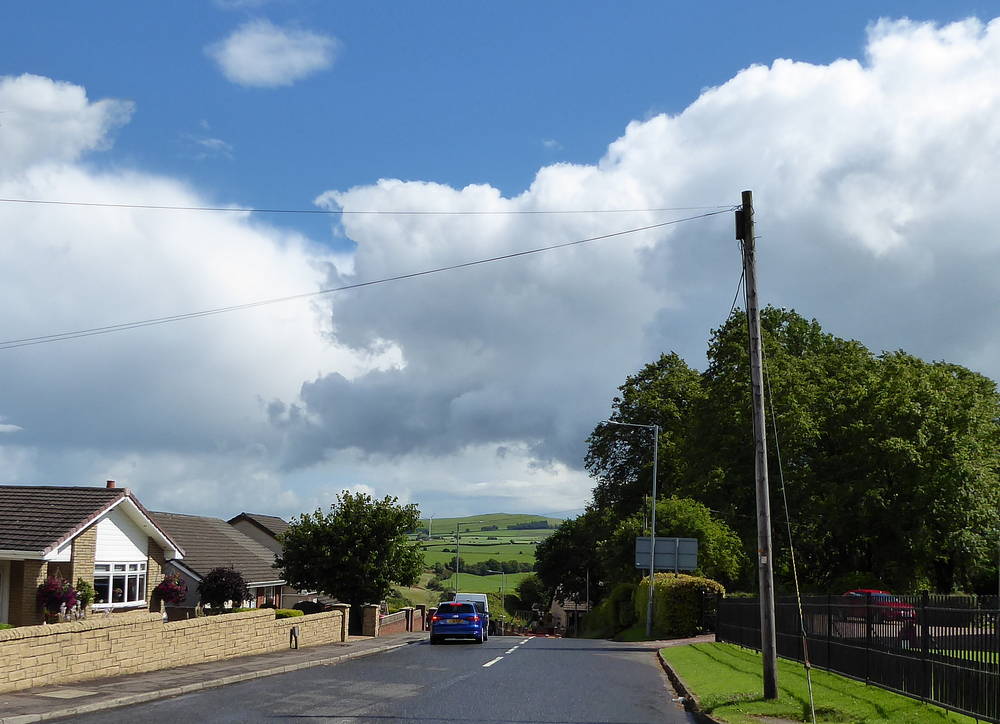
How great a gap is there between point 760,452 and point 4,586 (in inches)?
874

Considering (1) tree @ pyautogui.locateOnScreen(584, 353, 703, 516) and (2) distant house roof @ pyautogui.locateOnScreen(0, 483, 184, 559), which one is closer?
(2) distant house roof @ pyautogui.locateOnScreen(0, 483, 184, 559)

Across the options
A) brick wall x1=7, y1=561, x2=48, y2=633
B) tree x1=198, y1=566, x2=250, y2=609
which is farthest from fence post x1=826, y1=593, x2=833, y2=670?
tree x1=198, y1=566, x2=250, y2=609

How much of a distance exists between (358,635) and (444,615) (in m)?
6.62

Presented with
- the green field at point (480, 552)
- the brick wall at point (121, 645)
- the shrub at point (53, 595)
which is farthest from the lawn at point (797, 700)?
the green field at point (480, 552)

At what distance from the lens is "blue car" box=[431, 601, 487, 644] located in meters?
35.9

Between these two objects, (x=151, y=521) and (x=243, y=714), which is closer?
(x=243, y=714)

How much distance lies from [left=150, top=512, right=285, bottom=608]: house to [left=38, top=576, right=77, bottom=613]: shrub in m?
17.7

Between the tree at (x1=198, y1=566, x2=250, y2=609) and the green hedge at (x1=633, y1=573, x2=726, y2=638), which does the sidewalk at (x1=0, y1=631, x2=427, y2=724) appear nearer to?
the tree at (x1=198, y1=566, x2=250, y2=609)

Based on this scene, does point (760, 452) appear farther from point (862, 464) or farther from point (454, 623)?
point (862, 464)

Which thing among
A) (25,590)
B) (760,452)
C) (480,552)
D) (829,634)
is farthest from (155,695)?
(480,552)

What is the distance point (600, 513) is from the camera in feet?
242

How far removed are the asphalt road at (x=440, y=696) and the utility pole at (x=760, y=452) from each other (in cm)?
205

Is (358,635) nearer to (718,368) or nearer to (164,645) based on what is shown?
(164,645)

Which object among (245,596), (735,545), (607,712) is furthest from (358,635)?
(607,712)
